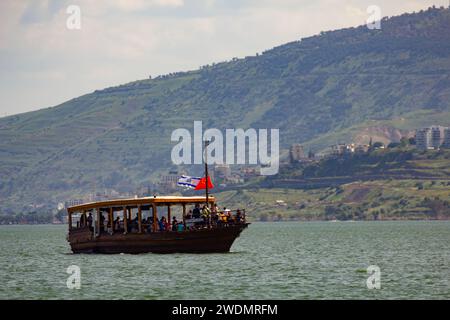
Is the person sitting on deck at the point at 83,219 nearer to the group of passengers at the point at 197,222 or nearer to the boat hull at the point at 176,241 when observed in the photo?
the group of passengers at the point at 197,222

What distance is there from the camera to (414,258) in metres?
97.9

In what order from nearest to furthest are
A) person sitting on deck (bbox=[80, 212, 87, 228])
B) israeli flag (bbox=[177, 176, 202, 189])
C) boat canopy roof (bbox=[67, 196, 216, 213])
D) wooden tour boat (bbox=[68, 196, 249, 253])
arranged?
wooden tour boat (bbox=[68, 196, 249, 253]) < boat canopy roof (bbox=[67, 196, 216, 213]) < israeli flag (bbox=[177, 176, 202, 189]) < person sitting on deck (bbox=[80, 212, 87, 228])

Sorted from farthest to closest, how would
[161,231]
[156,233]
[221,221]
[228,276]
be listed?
[161,231] < [156,233] < [221,221] < [228,276]

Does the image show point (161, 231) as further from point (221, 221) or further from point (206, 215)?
point (221, 221)

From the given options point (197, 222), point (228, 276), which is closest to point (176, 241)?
point (197, 222)

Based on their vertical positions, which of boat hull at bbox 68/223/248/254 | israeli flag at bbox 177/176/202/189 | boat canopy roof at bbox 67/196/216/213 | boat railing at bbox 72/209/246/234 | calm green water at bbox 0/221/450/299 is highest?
israeli flag at bbox 177/176/202/189

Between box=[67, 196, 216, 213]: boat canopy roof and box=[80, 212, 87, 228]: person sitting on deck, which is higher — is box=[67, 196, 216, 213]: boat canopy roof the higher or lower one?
the higher one

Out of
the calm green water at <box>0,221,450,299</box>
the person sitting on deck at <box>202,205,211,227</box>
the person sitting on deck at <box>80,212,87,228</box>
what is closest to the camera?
the calm green water at <box>0,221,450,299</box>

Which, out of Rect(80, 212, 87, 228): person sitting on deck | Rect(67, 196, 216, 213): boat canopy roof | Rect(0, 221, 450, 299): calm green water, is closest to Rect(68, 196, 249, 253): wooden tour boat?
Rect(67, 196, 216, 213): boat canopy roof

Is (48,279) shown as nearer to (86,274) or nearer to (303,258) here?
(86,274)

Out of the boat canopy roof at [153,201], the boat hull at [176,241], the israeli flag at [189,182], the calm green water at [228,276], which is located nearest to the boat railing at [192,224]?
the boat hull at [176,241]

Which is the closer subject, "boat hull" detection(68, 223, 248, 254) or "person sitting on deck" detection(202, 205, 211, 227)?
"person sitting on deck" detection(202, 205, 211, 227)

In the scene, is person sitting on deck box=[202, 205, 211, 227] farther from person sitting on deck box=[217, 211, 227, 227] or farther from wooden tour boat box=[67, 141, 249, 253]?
person sitting on deck box=[217, 211, 227, 227]

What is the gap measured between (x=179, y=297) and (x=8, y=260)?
42808 mm
